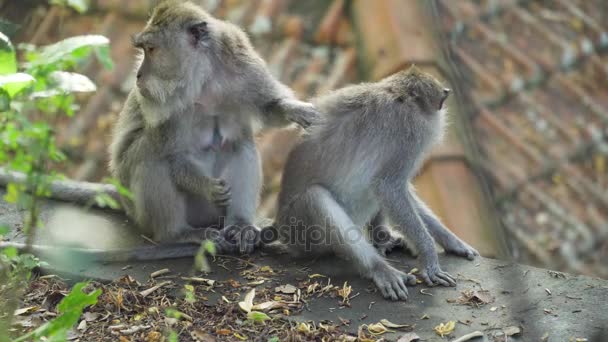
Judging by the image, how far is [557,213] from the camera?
768 centimetres

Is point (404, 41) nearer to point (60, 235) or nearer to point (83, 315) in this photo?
point (60, 235)

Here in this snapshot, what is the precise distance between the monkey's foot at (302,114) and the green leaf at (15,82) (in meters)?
1.53

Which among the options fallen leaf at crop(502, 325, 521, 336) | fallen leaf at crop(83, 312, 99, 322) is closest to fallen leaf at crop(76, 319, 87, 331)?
fallen leaf at crop(83, 312, 99, 322)

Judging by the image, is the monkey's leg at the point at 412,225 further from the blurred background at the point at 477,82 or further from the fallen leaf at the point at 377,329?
the blurred background at the point at 477,82

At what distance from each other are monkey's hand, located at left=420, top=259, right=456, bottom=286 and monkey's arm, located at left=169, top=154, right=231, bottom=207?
125 centimetres

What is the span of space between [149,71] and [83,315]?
1.47m

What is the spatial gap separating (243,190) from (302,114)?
63 centimetres

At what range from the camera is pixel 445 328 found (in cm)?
457

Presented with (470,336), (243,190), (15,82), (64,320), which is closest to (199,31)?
(243,190)

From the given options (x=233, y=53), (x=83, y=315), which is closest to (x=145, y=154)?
(x=233, y=53)

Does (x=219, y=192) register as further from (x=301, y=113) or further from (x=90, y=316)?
(x=90, y=316)

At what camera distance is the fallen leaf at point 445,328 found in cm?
454

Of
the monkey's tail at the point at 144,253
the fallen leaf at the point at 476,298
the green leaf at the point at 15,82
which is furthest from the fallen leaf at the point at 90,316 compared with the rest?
the fallen leaf at the point at 476,298

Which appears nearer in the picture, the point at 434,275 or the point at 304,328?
the point at 304,328
